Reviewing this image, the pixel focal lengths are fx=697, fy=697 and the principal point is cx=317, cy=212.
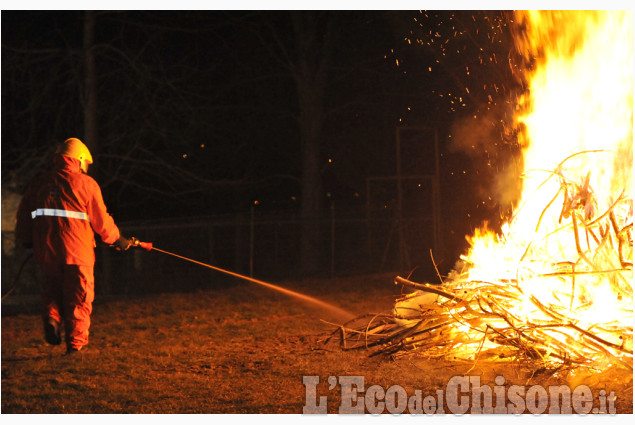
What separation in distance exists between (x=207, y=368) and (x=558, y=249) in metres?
3.31

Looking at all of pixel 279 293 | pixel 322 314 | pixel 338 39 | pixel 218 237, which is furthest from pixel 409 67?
pixel 322 314

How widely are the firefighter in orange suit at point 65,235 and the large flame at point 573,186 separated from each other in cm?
352

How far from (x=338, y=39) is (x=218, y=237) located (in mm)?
5629

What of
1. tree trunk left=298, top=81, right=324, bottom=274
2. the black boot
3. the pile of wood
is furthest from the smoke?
tree trunk left=298, top=81, right=324, bottom=274

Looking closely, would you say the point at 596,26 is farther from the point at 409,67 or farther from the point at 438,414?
the point at 409,67

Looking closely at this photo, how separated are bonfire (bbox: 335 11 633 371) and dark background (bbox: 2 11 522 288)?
298 cm

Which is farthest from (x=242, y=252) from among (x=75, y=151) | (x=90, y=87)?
(x=75, y=151)

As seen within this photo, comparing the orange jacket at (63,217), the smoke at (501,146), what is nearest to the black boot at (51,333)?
the orange jacket at (63,217)

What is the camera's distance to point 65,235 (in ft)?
22.0

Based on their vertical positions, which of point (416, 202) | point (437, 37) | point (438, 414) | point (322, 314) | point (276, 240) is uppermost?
point (437, 37)

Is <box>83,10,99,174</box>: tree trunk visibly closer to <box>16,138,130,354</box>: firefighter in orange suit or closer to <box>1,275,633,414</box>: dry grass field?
<box>1,275,633,414</box>: dry grass field

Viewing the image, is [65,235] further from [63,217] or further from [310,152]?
[310,152]

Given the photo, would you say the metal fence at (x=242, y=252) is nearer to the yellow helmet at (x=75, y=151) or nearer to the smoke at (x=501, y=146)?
the smoke at (x=501, y=146)

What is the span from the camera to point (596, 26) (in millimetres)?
6797
